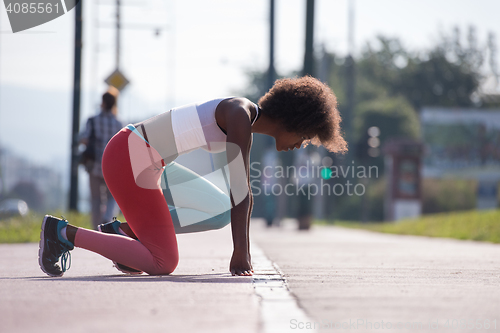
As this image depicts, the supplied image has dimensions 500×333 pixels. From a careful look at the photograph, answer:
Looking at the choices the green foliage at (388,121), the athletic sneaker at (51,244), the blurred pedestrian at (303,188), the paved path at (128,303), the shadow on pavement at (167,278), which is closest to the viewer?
the paved path at (128,303)

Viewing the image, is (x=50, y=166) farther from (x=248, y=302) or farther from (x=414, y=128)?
(x=414, y=128)

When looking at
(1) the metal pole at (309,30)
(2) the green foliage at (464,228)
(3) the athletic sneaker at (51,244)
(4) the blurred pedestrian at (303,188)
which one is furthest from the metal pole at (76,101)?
(3) the athletic sneaker at (51,244)

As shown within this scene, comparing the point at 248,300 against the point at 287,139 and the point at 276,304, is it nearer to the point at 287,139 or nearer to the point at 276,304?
the point at 276,304

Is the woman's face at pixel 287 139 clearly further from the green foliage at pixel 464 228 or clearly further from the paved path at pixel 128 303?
the green foliage at pixel 464 228

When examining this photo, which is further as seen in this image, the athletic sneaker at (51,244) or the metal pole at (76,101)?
the metal pole at (76,101)

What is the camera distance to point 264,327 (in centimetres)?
237

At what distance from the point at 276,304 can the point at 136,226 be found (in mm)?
1390

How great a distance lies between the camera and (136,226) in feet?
13.1

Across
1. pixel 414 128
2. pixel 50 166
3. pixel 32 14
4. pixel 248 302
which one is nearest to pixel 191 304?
pixel 248 302

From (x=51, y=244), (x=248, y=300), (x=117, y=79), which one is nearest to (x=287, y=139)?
(x=248, y=300)

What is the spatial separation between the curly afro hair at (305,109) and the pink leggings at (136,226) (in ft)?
2.69

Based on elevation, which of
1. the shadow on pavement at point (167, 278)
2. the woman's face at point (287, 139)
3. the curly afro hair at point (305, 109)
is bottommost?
the shadow on pavement at point (167, 278)

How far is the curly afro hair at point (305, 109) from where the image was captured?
4.07 m

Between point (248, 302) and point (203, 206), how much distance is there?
4.94 feet
